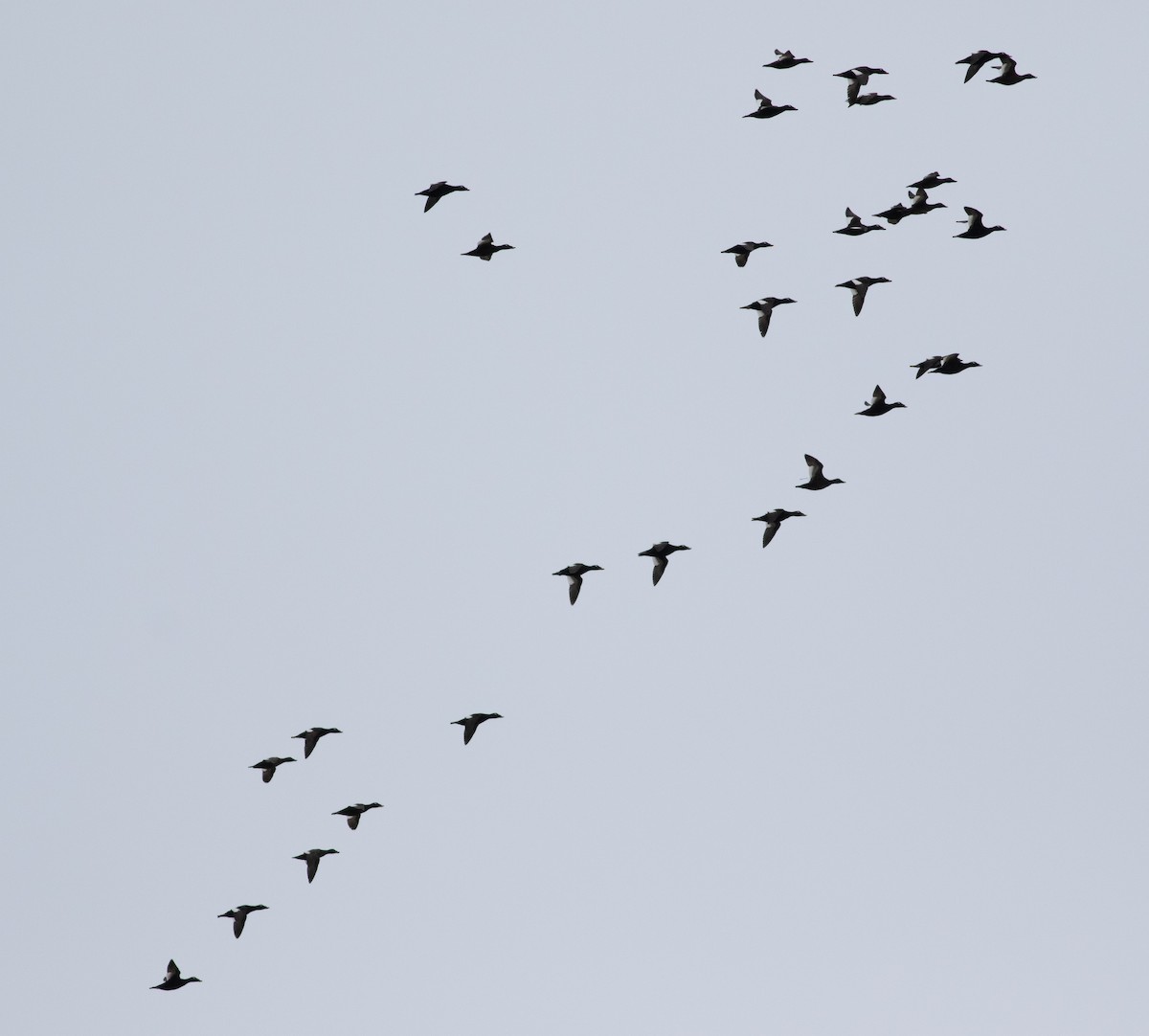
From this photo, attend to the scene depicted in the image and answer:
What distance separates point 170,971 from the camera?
59.2m

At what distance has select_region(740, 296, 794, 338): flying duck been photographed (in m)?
61.9

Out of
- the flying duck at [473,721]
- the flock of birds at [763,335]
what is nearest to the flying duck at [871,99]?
the flock of birds at [763,335]

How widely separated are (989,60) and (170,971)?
108 feet

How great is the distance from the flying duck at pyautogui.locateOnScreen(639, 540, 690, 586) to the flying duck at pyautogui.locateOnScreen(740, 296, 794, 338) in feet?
23.8

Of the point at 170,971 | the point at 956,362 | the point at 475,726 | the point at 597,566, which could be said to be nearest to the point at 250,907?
the point at 170,971

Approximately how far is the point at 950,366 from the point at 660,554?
9.44m

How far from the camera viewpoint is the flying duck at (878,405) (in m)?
59.6

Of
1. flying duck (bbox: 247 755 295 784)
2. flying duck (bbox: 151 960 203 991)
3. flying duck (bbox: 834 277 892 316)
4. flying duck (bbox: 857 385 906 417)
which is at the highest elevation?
flying duck (bbox: 834 277 892 316)

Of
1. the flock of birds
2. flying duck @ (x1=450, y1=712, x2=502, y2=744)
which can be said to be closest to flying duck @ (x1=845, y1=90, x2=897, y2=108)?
the flock of birds

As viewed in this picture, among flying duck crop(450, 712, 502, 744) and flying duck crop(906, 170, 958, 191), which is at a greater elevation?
flying duck crop(906, 170, 958, 191)

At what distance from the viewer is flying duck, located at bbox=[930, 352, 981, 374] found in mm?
58719

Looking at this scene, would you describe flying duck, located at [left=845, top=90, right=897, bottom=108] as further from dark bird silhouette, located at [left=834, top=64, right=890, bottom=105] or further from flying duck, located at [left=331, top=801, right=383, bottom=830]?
flying duck, located at [left=331, top=801, right=383, bottom=830]

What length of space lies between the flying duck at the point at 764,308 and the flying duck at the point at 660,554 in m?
7.26

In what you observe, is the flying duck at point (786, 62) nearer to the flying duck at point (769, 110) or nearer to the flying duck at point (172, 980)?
the flying duck at point (769, 110)
